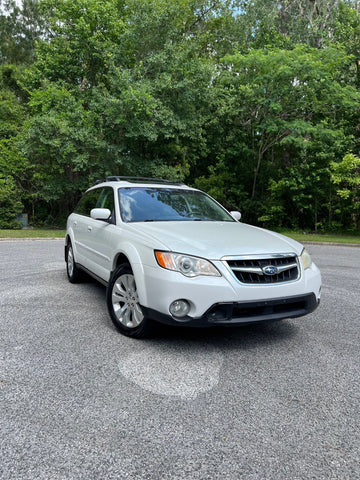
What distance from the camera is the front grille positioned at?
11.4 feet

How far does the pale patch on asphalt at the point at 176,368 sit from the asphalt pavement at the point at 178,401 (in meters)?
0.01

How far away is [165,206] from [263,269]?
1.82 m

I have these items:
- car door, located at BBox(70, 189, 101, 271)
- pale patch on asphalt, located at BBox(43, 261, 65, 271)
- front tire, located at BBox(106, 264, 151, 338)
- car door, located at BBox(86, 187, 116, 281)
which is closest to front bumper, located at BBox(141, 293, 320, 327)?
front tire, located at BBox(106, 264, 151, 338)

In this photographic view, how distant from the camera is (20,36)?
99.4 feet

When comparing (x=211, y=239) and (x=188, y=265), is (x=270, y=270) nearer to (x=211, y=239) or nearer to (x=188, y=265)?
(x=211, y=239)

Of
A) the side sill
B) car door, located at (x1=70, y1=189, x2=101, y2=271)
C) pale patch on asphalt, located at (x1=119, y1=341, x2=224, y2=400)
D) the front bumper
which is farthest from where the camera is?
car door, located at (x1=70, y1=189, x2=101, y2=271)

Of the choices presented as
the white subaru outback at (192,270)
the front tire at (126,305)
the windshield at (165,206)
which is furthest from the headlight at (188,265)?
the windshield at (165,206)

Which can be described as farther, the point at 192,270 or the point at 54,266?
the point at 54,266

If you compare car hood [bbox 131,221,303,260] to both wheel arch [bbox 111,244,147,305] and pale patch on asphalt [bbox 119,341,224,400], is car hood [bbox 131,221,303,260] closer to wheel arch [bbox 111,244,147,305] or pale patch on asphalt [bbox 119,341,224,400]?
wheel arch [bbox 111,244,147,305]

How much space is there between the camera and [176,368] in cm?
330

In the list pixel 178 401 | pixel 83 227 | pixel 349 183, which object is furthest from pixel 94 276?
pixel 349 183

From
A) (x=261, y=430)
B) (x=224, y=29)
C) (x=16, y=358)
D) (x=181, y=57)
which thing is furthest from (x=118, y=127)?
(x=261, y=430)

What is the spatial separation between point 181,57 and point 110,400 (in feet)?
→ 64.5

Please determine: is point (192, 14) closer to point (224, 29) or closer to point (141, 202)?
point (224, 29)
